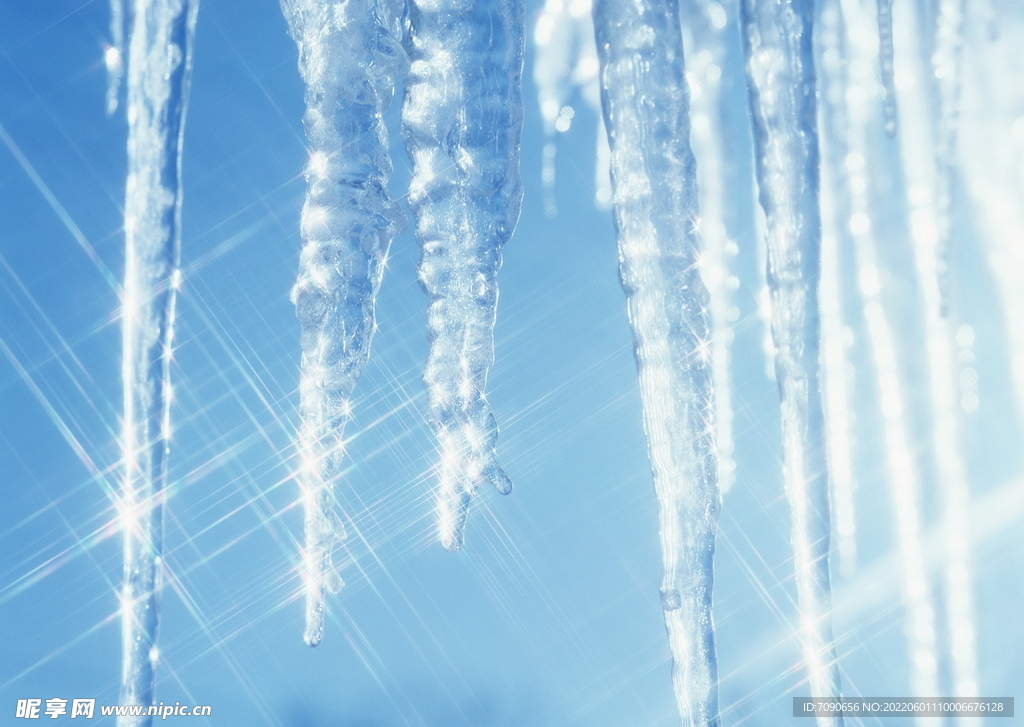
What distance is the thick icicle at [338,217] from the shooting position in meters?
0.37

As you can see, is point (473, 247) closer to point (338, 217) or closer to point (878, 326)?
point (338, 217)

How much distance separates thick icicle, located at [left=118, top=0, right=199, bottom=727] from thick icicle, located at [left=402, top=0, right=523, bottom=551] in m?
0.16

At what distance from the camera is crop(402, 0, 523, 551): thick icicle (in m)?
0.36

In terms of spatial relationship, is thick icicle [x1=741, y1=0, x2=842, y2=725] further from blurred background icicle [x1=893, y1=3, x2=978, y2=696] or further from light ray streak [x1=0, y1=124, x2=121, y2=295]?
light ray streak [x1=0, y1=124, x2=121, y2=295]

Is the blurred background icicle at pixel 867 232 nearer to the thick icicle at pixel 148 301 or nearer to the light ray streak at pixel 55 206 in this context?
the thick icicle at pixel 148 301

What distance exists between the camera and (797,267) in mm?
400

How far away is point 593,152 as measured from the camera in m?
2.82

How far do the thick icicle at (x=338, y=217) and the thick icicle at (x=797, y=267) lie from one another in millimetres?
205

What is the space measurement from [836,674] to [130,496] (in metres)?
0.43

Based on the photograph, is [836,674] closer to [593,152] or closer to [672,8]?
[672,8]

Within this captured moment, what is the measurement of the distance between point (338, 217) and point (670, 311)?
0.18m

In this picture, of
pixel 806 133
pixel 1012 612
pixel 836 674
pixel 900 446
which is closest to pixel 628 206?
pixel 806 133

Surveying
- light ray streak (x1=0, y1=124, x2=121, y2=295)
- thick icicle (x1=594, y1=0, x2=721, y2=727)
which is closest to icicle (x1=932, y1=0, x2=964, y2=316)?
thick icicle (x1=594, y1=0, x2=721, y2=727)

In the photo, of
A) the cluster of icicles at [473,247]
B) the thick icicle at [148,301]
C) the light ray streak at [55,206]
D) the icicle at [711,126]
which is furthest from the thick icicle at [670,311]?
the light ray streak at [55,206]
